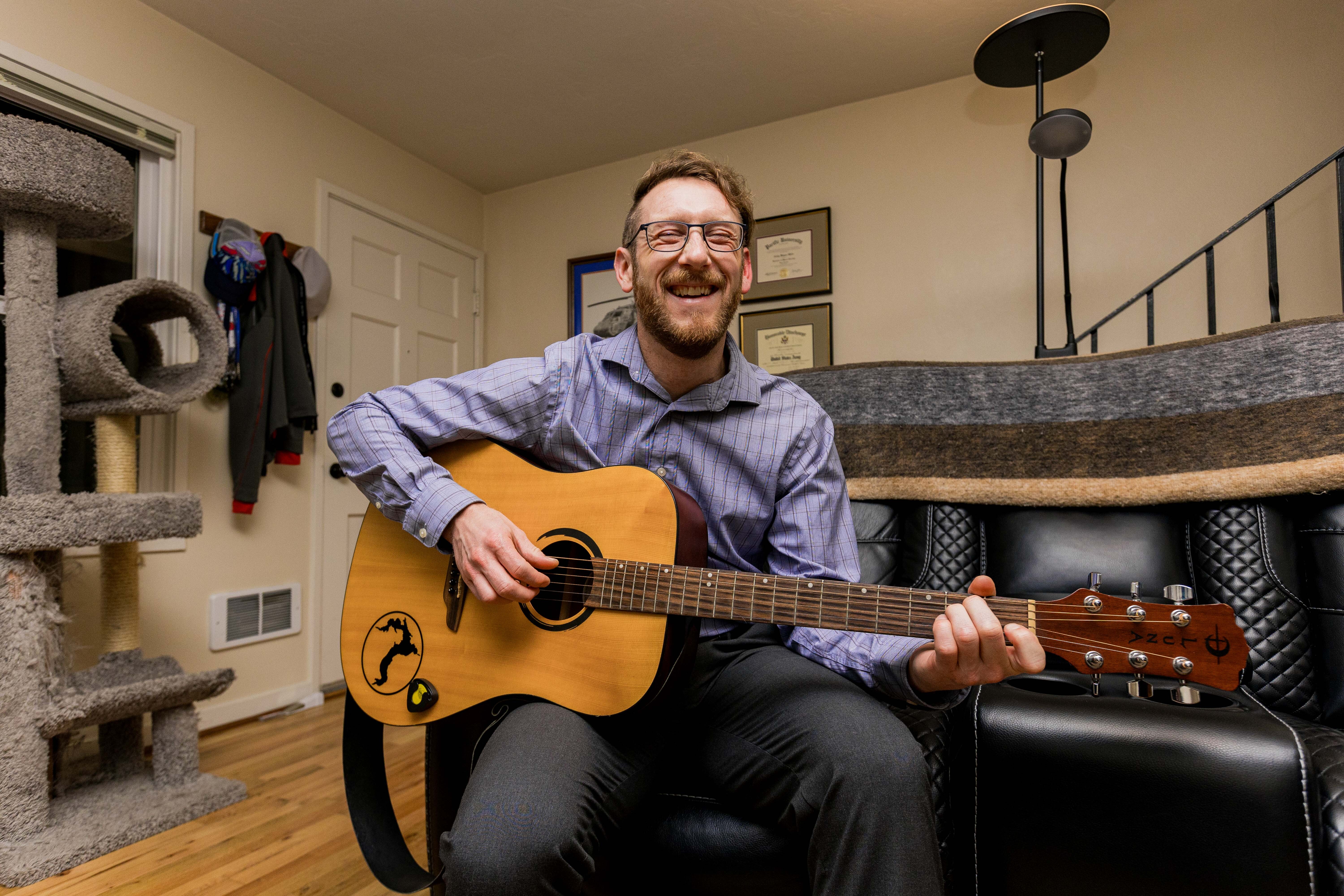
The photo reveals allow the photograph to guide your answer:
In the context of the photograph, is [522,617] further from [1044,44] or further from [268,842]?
[1044,44]

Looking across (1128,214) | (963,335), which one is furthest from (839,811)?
(1128,214)

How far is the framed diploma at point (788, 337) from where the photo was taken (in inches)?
125

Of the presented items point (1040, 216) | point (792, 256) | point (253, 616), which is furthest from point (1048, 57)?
point (253, 616)

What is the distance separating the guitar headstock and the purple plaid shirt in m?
0.36

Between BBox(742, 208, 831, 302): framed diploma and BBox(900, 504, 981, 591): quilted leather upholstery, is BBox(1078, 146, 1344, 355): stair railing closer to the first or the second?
BBox(900, 504, 981, 591): quilted leather upholstery

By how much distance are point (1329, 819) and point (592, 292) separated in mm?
3362

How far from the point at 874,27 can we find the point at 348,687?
9.08ft

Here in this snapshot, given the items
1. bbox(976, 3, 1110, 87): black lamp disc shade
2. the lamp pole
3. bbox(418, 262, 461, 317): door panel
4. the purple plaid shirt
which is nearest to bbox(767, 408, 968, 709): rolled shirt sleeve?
the purple plaid shirt

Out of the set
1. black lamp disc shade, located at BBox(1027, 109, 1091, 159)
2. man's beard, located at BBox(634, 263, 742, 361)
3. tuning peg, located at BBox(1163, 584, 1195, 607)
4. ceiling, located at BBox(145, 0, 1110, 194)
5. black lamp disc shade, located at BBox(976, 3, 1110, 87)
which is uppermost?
ceiling, located at BBox(145, 0, 1110, 194)

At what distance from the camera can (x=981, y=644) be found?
787 millimetres

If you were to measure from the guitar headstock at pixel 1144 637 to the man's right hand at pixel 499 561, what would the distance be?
0.63 metres

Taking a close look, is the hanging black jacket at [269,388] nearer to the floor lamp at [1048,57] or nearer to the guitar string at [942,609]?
the guitar string at [942,609]

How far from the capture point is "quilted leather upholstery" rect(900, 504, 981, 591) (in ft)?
4.98

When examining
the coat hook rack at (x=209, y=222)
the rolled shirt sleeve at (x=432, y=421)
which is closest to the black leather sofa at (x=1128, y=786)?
the rolled shirt sleeve at (x=432, y=421)
